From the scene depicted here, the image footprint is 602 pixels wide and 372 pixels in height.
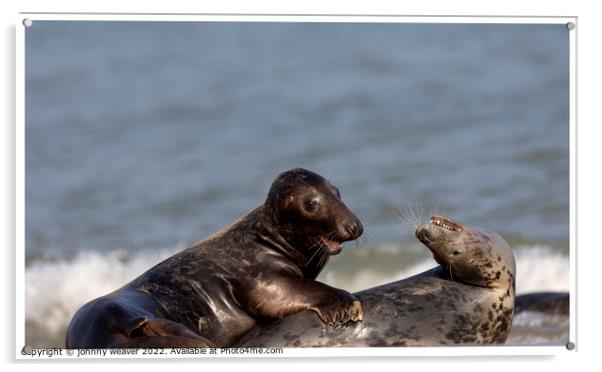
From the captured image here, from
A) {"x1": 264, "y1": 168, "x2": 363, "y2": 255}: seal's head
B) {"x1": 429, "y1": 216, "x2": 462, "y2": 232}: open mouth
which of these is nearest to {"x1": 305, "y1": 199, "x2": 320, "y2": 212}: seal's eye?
{"x1": 264, "y1": 168, "x2": 363, "y2": 255}: seal's head

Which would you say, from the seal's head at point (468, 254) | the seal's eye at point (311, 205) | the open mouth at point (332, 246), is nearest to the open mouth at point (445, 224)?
the seal's head at point (468, 254)

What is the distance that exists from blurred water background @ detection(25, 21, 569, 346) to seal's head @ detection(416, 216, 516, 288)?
13.6ft

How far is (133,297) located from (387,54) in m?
12.0

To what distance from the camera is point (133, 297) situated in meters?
8.13

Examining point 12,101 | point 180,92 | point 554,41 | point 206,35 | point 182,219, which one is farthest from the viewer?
point 180,92

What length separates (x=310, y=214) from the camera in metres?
8.49

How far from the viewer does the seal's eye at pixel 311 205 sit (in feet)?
27.8

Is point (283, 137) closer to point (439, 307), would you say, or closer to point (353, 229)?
point (353, 229)

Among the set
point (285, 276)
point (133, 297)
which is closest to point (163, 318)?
point (133, 297)

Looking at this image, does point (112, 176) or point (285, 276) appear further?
point (112, 176)

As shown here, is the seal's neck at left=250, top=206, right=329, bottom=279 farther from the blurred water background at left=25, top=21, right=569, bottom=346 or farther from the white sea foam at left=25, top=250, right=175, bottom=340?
the blurred water background at left=25, top=21, right=569, bottom=346

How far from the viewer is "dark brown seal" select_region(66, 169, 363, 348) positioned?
25.5 ft

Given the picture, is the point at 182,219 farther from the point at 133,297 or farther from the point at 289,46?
the point at 133,297

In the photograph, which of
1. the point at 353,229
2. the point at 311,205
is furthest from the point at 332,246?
the point at 311,205
